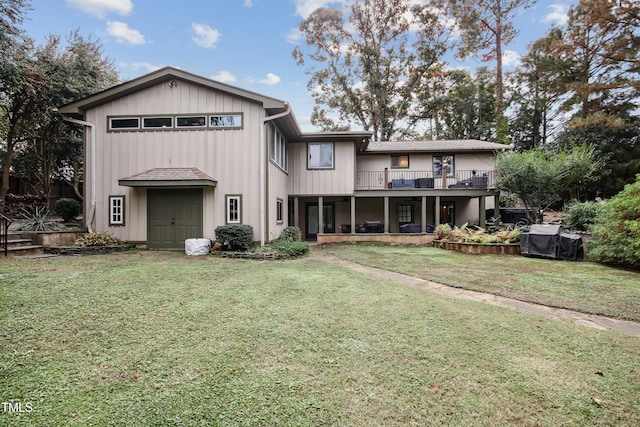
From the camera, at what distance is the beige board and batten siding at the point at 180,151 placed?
9.64 metres

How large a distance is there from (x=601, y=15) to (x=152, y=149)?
854 inches

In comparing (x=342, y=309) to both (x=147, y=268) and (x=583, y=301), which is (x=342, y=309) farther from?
(x=147, y=268)

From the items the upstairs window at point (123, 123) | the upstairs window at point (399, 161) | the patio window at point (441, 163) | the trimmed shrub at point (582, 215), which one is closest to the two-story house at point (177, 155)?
the upstairs window at point (123, 123)

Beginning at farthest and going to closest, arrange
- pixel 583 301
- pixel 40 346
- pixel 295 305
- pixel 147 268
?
pixel 147 268 < pixel 583 301 < pixel 295 305 < pixel 40 346

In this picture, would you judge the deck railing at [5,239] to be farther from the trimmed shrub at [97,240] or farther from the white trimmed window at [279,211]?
the white trimmed window at [279,211]

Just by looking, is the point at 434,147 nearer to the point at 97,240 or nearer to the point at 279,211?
the point at 279,211

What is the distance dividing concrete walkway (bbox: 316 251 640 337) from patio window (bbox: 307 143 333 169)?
733 centimetres

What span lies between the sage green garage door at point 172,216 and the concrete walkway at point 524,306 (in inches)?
237

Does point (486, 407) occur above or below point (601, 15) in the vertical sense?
below

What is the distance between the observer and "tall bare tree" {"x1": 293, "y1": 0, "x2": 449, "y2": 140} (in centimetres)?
2311

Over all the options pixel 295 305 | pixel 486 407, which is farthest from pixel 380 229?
pixel 486 407

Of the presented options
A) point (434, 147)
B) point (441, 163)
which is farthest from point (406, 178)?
point (434, 147)

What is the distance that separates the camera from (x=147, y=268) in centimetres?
655

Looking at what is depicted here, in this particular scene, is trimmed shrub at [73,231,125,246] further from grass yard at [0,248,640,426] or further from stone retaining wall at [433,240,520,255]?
stone retaining wall at [433,240,520,255]
